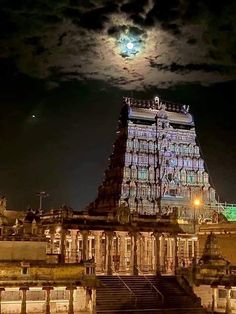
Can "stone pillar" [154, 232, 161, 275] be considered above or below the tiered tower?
below

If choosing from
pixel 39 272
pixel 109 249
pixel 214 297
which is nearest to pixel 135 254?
pixel 109 249

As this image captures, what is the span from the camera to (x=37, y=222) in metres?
48.3

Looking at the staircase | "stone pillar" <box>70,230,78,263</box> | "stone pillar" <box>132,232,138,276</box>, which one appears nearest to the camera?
the staircase

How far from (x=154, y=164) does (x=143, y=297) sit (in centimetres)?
4432

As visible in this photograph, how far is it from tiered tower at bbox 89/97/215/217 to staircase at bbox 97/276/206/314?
3686cm

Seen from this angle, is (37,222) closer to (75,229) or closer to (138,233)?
(75,229)

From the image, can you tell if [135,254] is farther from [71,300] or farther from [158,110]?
[158,110]

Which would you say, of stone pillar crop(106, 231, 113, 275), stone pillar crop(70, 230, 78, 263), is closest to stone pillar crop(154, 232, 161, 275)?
stone pillar crop(106, 231, 113, 275)

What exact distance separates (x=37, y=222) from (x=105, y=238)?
6.37 m

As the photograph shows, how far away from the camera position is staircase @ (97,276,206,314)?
41.0m

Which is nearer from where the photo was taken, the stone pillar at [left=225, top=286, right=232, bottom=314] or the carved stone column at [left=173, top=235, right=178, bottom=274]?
the stone pillar at [left=225, top=286, right=232, bottom=314]

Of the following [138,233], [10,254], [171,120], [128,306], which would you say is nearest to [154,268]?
[138,233]

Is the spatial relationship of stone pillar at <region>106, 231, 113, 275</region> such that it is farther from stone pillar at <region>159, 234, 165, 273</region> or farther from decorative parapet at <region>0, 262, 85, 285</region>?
decorative parapet at <region>0, 262, 85, 285</region>

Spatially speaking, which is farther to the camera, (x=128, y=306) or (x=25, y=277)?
(x=128, y=306)
